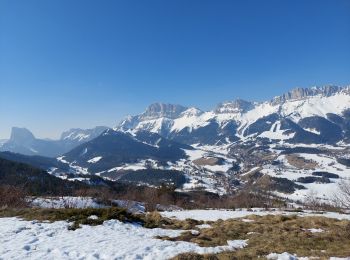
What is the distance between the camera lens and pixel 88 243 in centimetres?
1925

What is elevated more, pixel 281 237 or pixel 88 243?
pixel 281 237

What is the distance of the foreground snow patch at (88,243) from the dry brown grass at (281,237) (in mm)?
1105

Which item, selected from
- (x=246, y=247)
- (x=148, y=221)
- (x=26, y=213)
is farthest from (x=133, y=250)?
(x=26, y=213)

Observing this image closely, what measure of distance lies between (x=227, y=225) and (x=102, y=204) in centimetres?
3267

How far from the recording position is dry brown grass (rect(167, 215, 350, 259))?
55.7 feet

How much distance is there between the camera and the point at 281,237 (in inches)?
828

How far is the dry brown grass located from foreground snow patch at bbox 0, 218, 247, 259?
1.11 meters

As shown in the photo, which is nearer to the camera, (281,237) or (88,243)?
(88,243)

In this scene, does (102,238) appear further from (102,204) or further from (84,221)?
(102,204)

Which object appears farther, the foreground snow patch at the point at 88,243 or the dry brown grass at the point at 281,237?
the foreground snow patch at the point at 88,243

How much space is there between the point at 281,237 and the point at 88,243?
10.7 meters

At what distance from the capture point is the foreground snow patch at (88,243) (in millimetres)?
17203

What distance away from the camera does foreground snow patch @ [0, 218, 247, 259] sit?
56.4 ft

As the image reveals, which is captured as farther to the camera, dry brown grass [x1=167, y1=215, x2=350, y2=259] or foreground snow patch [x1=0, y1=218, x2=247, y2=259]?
foreground snow patch [x1=0, y1=218, x2=247, y2=259]
